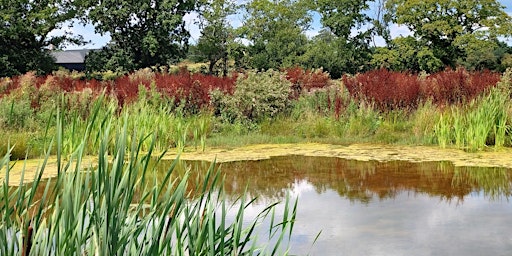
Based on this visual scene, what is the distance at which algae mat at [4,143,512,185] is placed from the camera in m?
7.19

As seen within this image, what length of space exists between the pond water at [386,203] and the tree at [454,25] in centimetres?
2185

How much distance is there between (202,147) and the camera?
823cm

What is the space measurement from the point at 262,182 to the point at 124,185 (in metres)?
4.54

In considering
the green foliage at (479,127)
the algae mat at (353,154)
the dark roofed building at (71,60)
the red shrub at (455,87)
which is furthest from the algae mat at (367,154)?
the dark roofed building at (71,60)

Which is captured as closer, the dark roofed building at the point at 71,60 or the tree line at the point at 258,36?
the tree line at the point at 258,36

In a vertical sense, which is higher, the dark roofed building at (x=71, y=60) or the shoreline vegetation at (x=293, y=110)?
the dark roofed building at (x=71, y=60)

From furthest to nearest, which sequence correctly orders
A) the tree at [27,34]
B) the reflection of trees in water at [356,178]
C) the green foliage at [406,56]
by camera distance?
the green foliage at [406,56], the tree at [27,34], the reflection of trees in water at [356,178]

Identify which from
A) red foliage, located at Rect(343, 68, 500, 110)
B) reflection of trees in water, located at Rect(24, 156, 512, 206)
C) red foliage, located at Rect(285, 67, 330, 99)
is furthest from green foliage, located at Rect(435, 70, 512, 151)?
red foliage, located at Rect(285, 67, 330, 99)

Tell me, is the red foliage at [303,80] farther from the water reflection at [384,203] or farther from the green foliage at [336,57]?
the green foliage at [336,57]

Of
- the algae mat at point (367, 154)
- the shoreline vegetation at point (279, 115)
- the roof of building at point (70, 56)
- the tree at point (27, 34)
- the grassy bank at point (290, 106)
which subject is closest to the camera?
the algae mat at point (367, 154)

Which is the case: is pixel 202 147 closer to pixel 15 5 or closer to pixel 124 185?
pixel 124 185

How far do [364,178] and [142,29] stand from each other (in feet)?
76.5

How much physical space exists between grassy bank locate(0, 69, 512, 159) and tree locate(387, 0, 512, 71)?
17.1 m

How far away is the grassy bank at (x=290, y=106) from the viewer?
8.78 m
